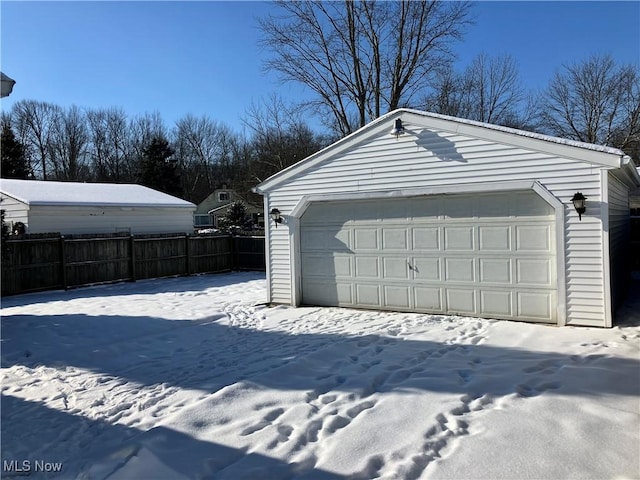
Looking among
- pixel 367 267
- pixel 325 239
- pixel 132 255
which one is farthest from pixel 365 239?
pixel 132 255

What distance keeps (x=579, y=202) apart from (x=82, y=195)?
16.7m

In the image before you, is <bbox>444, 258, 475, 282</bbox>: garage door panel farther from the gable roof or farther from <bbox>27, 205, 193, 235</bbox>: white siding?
<bbox>27, 205, 193, 235</bbox>: white siding

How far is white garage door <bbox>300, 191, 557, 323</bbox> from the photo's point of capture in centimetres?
754

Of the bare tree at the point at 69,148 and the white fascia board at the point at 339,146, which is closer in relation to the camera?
the white fascia board at the point at 339,146

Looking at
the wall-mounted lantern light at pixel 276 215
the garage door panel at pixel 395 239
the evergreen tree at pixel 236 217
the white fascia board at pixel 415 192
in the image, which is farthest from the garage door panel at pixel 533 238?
the evergreen tree at pixel 236 217

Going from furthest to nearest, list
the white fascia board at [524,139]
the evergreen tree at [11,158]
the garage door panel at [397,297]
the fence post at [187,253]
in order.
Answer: the evergreen tree at [11,158] → the fence post at [187,253] → the garage door panel at [397,297] → the white fascia board at [524,139]

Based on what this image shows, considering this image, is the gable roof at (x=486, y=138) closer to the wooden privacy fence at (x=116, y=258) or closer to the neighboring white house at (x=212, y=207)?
the wooden privacy fence at (x=116, y=258)

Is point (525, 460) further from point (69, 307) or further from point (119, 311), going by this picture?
point (69, 307)

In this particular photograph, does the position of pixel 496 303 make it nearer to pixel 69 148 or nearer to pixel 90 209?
pixel 90 209

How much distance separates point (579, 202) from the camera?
272 inches

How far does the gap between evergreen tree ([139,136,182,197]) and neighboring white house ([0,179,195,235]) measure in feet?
57.5

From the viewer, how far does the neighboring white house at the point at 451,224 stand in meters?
7.05

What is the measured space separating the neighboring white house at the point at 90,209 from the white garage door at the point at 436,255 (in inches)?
417

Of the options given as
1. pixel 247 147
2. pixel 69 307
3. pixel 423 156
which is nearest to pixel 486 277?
pixel 423 156
